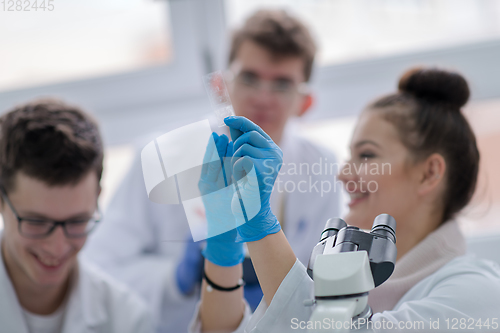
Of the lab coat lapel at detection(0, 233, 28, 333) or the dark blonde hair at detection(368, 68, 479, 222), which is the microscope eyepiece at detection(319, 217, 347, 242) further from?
the lab coat lapel at detection(0, 233, 28, 333)

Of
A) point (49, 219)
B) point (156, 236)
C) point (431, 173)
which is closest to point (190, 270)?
point (156, 236)

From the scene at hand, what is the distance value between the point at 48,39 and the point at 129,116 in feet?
1.74

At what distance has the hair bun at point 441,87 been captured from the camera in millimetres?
1179

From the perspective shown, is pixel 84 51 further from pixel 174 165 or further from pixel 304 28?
pixel 174 165

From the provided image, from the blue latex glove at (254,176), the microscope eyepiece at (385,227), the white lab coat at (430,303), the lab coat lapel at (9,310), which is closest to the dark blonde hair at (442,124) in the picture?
the white lab coat at (430,303)

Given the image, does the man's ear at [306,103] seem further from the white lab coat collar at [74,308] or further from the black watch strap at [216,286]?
the white lab coat collar at [74,308]

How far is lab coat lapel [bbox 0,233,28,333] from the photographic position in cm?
112

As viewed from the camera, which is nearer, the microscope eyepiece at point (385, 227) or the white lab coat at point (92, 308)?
the microscope eyepiece at point (385, 227)

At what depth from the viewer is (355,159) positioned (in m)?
1.04

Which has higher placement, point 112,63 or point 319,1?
point 319,1

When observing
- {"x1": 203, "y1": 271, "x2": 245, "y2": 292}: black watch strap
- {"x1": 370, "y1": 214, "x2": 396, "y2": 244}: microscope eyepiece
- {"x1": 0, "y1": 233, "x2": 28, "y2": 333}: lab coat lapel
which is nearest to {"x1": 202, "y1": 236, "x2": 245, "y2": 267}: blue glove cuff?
{"x1": 203, "y1": 271, "x2": 245, "y2": 292}: black watch strap

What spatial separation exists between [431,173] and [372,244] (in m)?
0.44

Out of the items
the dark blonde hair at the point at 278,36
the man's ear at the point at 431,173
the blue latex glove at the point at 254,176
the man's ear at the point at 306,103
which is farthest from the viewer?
the man's ear at the point at 306,103

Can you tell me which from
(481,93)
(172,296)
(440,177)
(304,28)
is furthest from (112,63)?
(481,93)
